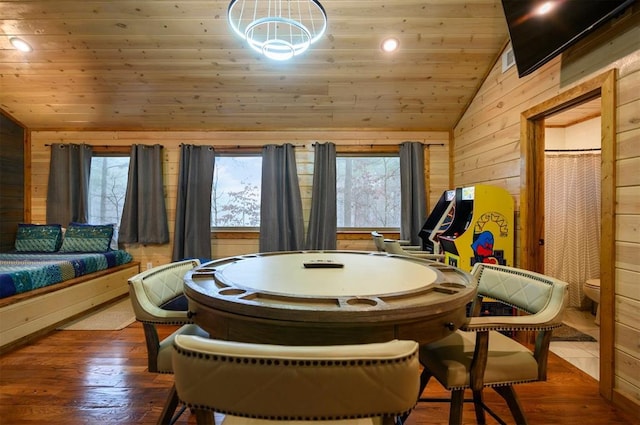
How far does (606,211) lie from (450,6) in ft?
6.85

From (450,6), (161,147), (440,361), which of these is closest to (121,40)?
(161,147)

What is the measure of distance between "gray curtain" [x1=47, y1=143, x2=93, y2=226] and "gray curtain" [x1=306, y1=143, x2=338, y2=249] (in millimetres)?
3078

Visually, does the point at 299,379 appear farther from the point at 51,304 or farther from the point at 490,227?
the point at 51,304

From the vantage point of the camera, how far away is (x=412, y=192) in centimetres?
400

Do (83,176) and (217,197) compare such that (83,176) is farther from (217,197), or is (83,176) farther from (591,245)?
(591,245)

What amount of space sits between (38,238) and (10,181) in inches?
37.0

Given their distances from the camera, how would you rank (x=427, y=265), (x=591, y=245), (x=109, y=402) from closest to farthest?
1. (x=427, y=265)
2. (x=109, y=402)
3. (x=591, y=245)

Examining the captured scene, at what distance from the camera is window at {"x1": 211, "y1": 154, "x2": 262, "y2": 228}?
433 centimetres

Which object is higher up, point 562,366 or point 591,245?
point 591,245

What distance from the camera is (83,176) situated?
4.14 metres

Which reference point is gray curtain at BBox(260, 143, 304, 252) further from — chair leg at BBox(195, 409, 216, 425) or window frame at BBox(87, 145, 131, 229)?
chair leg at BBox(195, 409, 216, 425)

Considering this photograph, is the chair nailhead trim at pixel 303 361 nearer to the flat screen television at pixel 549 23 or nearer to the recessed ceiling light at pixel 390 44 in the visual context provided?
the flat screen television at pixel 549 23

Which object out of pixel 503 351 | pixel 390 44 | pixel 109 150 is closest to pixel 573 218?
pixel 390 44

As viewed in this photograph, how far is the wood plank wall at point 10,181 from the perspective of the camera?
3973 mm
